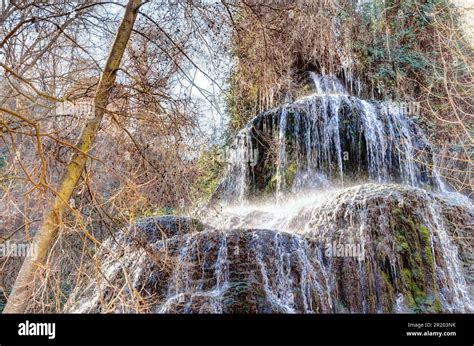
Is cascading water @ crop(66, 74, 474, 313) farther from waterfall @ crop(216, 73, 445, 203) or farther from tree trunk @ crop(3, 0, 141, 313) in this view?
waterfall @ crop(216, 73, 445, 203)

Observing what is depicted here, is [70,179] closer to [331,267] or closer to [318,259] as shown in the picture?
[318,259]

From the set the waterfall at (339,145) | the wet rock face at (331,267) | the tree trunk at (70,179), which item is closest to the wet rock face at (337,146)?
the waterfall at (339,145)

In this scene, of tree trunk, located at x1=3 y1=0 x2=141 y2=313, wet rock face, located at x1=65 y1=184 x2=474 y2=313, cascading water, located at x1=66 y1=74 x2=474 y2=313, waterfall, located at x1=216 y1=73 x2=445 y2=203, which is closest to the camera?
tree trunk, located at x1=3 y1=0 x2=141 y2=313

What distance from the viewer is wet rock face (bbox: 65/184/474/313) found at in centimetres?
406

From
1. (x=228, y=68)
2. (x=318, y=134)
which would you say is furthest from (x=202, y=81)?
(x=318, y=134)

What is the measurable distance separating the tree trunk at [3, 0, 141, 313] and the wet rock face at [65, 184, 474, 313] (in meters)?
1.28

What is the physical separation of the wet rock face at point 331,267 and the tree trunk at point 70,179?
128cm

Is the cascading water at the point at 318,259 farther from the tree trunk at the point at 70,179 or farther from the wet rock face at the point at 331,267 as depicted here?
the tree trunk at the point at 70,179

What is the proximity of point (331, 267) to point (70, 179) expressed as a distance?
3.21m

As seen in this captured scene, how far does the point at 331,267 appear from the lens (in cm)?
462

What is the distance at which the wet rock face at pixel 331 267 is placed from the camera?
4.06 meters

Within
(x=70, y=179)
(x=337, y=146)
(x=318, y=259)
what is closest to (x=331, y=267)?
(x=318, y=259)

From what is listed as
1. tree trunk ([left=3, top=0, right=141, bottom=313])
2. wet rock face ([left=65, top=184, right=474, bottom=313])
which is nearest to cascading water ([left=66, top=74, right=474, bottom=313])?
wet rock face ([left=65, top=184, right=474, bottom=313])
